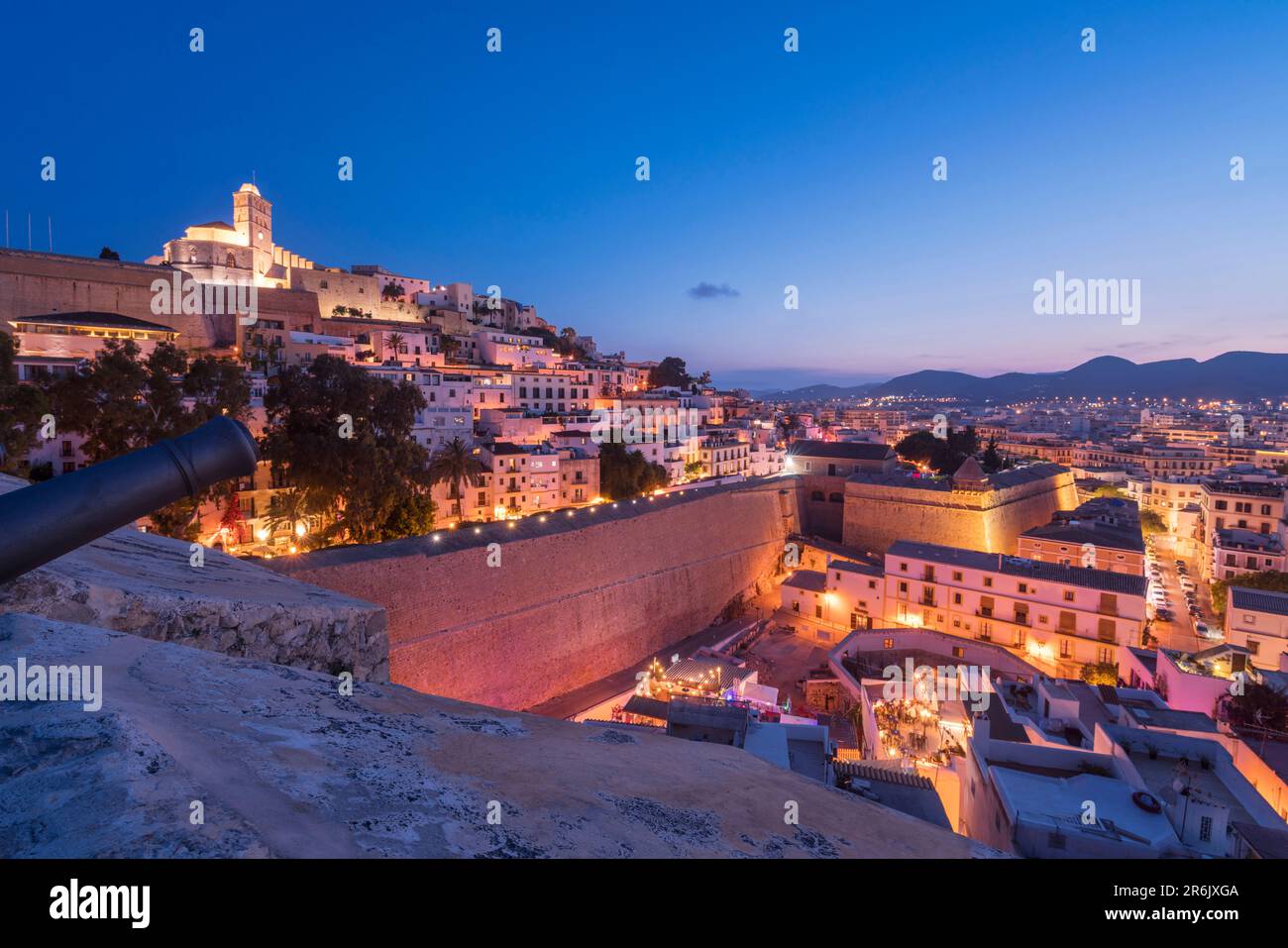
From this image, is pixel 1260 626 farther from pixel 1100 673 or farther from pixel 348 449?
pixel 348 449

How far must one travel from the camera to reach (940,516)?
27.7 m

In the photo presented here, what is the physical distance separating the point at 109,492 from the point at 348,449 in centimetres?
1629

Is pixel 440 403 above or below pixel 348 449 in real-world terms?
above

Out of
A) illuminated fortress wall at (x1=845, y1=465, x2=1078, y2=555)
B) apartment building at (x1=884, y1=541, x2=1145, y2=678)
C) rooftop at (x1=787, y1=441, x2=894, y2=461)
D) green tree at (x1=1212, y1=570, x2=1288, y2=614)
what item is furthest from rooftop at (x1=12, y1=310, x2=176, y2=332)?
green tree at (x1=1212, y1=570, x2=1288, y2=614)

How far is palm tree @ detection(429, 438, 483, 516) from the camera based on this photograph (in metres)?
24.4

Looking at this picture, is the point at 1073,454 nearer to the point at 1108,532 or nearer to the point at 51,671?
the point at 1108,532

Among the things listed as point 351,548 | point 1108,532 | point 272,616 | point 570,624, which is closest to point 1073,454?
point 1108,532

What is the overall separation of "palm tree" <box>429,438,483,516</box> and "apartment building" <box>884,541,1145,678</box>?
16657 mm

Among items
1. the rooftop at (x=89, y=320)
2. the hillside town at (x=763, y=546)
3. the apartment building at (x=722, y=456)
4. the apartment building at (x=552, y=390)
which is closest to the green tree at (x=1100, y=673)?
the hillside town at (x=763, y=546)

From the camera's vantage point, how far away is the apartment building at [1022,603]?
61.5 ft

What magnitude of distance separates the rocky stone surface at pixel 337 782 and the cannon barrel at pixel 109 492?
434 millimetres

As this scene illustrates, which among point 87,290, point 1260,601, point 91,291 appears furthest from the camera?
point 91,291

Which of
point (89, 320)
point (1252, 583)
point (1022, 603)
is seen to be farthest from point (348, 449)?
point (1252, 583)

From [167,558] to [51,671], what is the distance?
3.76 meters
